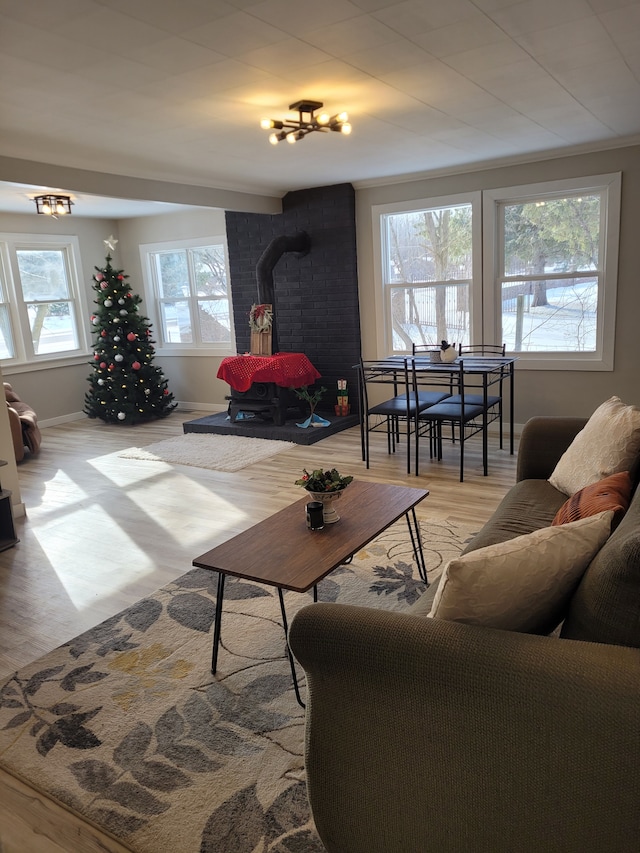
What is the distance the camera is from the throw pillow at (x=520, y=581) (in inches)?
53.0

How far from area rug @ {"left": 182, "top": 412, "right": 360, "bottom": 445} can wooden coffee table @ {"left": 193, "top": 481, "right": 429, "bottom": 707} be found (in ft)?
9.98

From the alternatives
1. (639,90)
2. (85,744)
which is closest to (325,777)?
(85,744)

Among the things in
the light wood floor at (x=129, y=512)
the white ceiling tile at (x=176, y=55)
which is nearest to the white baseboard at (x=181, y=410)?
the light wood floor at (x=129, y=512)

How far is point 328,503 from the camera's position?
254 centimetres

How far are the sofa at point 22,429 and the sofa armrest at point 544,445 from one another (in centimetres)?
448

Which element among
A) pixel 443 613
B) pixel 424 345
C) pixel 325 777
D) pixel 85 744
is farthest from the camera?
pixel 424 345

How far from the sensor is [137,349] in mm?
7336

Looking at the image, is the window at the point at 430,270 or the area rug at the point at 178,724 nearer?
the area rug at the point at 178,724

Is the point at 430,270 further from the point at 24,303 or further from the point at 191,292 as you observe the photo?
the point at 24,303

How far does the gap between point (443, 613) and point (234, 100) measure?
2842 mm

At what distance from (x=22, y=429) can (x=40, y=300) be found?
212 centimetres

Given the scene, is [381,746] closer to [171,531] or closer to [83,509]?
[171,531]

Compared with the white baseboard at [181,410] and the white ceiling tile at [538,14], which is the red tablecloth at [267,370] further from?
the white ceiling tile at [538,14]

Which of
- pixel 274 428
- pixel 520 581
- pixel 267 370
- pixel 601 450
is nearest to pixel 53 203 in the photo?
pixel 267 370
